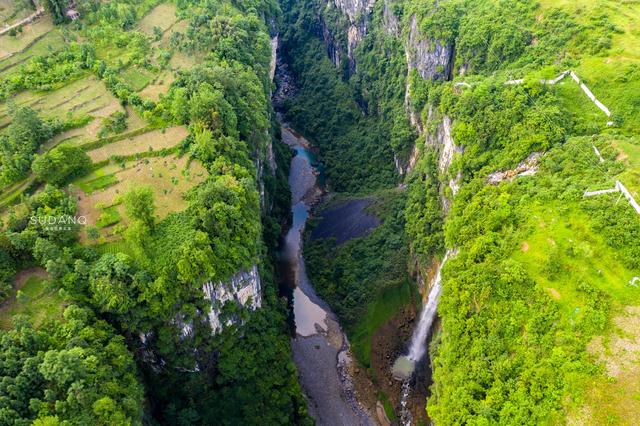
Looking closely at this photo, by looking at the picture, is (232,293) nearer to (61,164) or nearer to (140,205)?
(140,205)

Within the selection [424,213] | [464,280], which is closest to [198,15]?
[424,213]

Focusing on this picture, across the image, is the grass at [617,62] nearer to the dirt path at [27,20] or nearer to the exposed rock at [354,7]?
the exposed rock at [354,7]

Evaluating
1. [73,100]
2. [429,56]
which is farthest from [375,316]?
[73,100]

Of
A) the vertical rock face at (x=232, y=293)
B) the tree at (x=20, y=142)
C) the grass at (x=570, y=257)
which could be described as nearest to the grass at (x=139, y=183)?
the tree at (x=20, y=142)

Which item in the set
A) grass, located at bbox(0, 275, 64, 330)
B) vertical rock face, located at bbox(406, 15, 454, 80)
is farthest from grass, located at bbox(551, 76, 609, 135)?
grass, located at bbox(0, 275, 64, 330)

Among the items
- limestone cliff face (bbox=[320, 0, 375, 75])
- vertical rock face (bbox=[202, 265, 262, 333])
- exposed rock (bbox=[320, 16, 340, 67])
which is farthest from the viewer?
exposed rock (bbox=[320, 16, 340, 67])

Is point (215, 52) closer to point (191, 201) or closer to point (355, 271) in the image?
point (191, 201)

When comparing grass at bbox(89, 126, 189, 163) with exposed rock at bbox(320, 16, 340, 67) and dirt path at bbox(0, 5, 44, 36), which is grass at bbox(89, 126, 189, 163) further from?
exposed rock at bbox(320, 16, 340, 67)
